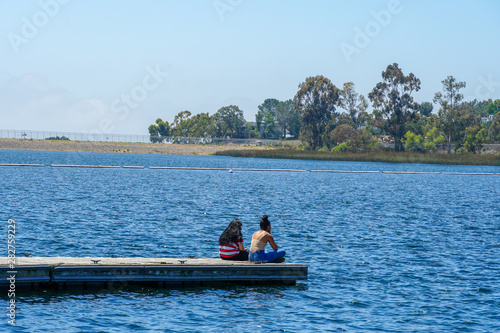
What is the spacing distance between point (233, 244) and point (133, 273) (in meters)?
3.78

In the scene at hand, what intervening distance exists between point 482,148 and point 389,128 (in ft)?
85.8

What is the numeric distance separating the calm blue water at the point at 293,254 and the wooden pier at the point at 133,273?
0.43 m

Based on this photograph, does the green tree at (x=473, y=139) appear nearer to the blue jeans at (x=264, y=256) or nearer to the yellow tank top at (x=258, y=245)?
the blue jeans at (x=264, y=256)

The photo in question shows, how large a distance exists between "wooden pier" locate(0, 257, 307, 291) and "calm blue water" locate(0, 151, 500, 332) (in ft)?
1.43

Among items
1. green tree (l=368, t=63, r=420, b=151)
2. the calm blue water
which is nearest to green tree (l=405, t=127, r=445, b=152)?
green tree (l=368, t=63, r=420, b=151)

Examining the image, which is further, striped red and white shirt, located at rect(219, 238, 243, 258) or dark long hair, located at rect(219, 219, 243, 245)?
striped red and white shirt, located at rect(219, 238, 243, 258)

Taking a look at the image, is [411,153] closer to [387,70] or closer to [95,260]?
[387,70]

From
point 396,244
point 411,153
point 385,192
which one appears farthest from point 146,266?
point 411,153

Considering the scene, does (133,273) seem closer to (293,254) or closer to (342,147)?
(293,254)

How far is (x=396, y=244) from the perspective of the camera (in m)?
34.7

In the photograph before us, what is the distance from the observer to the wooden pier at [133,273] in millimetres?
21297

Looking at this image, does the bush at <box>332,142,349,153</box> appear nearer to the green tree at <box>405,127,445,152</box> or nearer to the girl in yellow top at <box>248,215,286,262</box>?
the green tree at <box>405,127,445,152</box>

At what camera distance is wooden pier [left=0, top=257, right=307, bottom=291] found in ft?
69.9

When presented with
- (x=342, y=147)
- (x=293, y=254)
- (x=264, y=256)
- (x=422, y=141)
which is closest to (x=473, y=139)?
(x=422, y=141)
